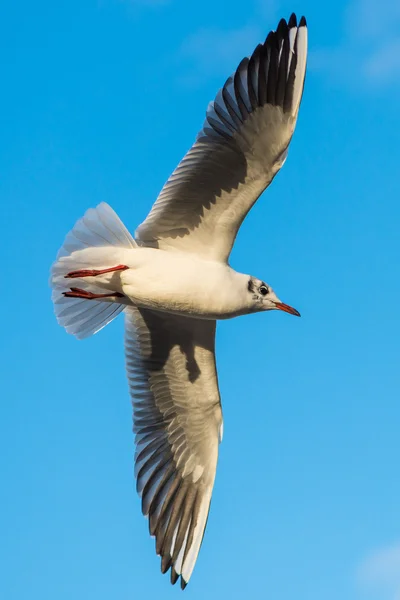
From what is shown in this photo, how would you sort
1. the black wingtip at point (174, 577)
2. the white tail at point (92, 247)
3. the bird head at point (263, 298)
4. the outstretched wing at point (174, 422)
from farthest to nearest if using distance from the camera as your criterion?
the outstretched wing at point (174, 422) < the black wingtip at point (174, 577) < the bird head at point (263, 298) < the white tail at point (92, 247)

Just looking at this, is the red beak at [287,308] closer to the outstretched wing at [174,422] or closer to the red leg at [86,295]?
the outstretched wing at [174,422]

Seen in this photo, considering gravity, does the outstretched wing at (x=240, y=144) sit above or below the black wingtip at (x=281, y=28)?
below

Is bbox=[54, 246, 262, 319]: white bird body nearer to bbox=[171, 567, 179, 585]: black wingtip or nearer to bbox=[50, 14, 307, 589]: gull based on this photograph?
bbox=[50, 14, 307, 589]: gull

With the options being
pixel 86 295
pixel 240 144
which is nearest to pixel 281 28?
pixel 240 144

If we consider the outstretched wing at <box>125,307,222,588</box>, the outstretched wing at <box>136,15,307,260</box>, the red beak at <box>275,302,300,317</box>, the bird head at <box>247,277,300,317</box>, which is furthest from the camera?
the outstretched wing at <box>125,307,222,588</box>

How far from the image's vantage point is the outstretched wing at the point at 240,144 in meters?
7.91

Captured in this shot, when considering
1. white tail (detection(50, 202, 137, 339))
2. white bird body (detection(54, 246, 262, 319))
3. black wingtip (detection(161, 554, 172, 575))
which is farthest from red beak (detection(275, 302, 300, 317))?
black wingtip (detection(161, 554, 172, 575))

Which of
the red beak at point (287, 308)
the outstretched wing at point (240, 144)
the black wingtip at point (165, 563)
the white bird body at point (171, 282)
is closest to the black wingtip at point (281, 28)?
the outstretched wing at point (240, 144)

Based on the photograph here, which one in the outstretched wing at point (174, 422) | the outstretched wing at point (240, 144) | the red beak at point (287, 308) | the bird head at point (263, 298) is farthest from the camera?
the outstretched wing at point (174, 422)

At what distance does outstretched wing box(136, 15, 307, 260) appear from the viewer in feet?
25.9

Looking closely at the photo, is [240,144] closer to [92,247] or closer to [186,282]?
[186,282]

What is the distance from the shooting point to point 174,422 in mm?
9195

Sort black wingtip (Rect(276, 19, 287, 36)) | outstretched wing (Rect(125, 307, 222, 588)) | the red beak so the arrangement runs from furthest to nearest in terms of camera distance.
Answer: outstretched wing (Rect(125, 307, 222, 588)) → the red beak → black wingtip (Rect(276, 19, 287, 36))

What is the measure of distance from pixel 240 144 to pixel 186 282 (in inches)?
42.4
